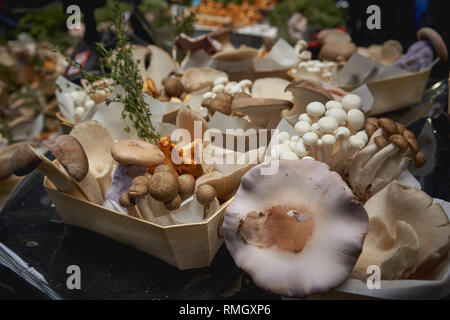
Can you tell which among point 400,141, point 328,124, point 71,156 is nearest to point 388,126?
point 400,141

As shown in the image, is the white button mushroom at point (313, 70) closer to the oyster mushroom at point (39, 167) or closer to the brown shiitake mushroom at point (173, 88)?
the brown shiitake mushroom at point (173, 88)

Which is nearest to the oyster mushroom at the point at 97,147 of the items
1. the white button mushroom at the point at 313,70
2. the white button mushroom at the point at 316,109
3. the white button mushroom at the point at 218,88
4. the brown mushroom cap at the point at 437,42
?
the white button mushroom at the point at 218,88

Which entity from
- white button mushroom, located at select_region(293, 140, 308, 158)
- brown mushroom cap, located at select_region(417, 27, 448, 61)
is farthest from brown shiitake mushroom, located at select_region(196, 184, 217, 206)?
brown mushroom cap, located at select_region(417, 27, 448, 61)

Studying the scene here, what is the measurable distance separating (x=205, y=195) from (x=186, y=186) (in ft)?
0.19

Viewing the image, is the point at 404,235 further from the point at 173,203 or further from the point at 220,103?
the point at 220,103

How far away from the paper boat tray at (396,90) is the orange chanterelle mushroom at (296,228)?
715 millimetres

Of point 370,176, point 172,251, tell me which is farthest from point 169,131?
point 370,176

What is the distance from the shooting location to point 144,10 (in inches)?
123

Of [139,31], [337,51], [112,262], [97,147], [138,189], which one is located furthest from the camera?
[139,31]

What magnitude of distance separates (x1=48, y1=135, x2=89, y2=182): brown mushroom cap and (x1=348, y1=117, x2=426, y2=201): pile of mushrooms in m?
0.75

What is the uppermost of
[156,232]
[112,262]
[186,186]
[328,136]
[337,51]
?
[337,51]

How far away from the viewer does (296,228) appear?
0.72m

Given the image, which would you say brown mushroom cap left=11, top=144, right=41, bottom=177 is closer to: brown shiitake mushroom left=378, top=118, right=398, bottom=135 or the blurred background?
the blurred background

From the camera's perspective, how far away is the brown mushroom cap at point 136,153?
2.88 ft
